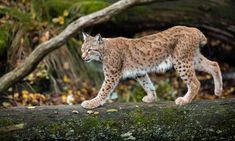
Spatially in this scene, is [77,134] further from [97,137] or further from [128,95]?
[128,95]

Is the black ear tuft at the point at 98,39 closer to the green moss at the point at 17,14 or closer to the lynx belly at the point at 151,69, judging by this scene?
the lynx belly at the point at 151,69

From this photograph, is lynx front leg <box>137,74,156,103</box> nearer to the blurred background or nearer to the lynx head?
the lynx head

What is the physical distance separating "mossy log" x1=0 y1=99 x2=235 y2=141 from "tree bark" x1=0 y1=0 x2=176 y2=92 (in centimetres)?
208

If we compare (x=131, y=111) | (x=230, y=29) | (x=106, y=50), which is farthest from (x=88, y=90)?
(x=131, y=111)

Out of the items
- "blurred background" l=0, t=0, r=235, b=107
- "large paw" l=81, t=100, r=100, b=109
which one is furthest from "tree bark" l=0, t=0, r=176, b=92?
"large paw" l=81, t=100, r=100, b=109

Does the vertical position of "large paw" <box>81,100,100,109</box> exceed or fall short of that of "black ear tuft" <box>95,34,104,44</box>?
it falls short

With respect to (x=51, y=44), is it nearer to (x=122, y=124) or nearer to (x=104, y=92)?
(x=104, y=92)

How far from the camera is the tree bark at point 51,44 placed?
24.4 feet

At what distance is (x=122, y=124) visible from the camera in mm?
5191

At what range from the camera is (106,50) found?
5.99 m

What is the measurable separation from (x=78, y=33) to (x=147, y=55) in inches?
126

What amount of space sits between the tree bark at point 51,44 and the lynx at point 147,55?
149 centimetres

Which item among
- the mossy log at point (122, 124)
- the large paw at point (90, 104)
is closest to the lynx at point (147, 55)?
the large paw at point (90, 104)

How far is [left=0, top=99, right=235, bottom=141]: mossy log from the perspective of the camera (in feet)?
16.8
